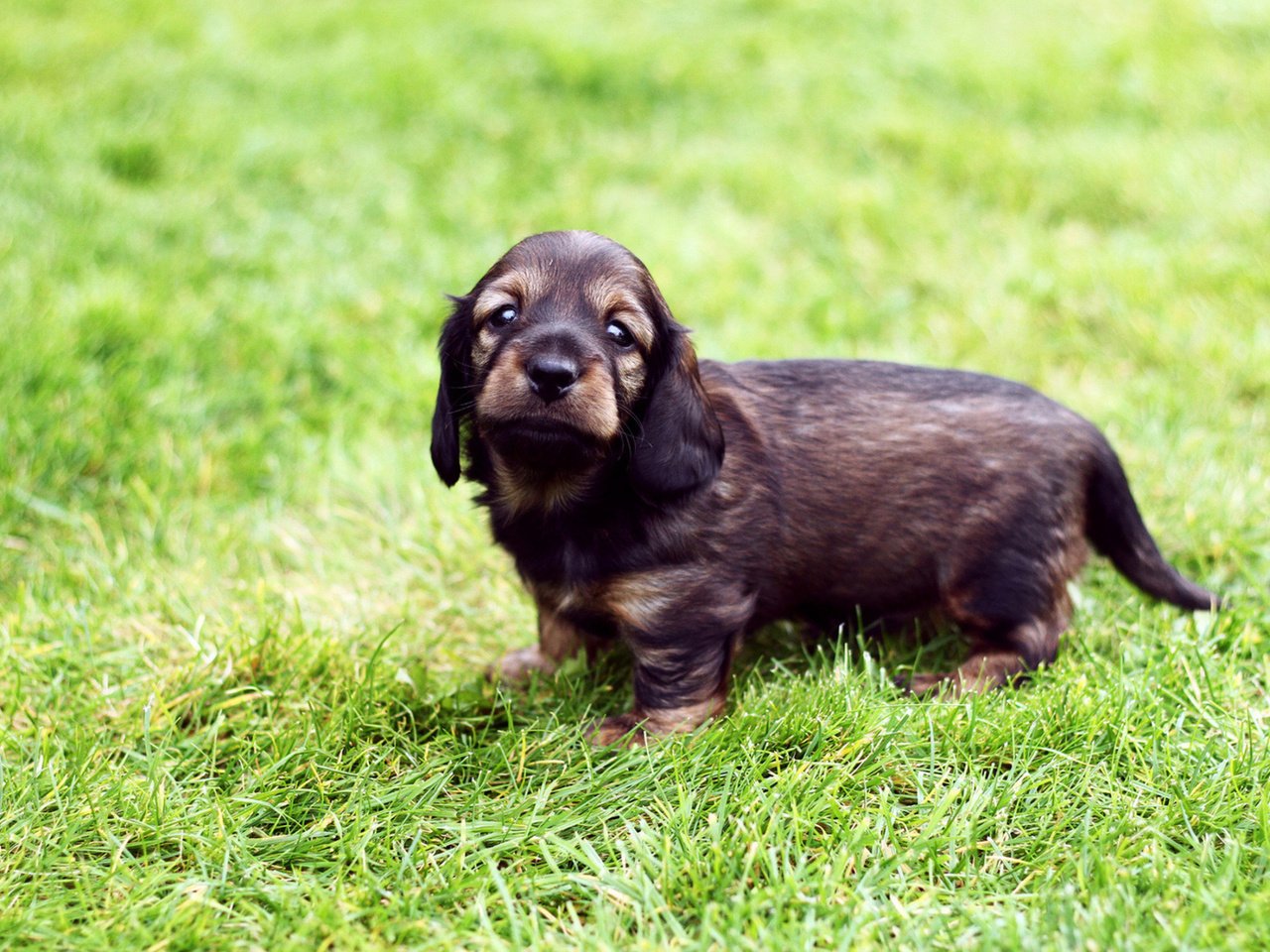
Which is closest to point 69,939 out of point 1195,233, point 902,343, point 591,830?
point 591,830

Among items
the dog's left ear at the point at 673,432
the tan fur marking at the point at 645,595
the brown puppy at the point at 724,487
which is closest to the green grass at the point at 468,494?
the brown puppy at the point at 724,487

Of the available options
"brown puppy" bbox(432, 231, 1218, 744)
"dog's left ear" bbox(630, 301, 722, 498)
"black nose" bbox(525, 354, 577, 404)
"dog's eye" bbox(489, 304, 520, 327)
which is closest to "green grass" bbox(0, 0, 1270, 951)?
"brown puppy" bbox(432, 231, 1218, 744)

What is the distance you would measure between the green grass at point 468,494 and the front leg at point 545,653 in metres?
0.11

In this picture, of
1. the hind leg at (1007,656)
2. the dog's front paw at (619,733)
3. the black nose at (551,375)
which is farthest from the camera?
the hind leg at (1007,656)

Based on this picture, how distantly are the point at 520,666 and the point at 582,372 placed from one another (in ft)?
3.95

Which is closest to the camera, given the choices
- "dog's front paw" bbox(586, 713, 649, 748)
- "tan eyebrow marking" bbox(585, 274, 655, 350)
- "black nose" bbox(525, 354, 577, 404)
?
"black nose" bbox(525, 354, 577, 404)

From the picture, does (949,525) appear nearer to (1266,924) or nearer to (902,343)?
(1266,924)

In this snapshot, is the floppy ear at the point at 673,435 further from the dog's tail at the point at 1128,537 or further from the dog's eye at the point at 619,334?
the dog's tail at the point at 1128,537

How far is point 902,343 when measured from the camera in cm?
542

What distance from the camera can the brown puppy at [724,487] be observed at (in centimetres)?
291

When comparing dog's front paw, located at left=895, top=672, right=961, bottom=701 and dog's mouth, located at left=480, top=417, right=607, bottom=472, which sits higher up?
dog's mouth, located at left=480, top=417, right=607, bottom=472

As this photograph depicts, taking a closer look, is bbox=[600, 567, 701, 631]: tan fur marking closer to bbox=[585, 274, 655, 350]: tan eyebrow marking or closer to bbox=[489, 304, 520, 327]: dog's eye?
bbox=[585, 274, 655, 350]: tan eyebrow marking

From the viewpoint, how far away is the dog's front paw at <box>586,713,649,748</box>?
3057 mm

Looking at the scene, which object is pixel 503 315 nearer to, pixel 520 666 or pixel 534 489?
pixel 534 489
